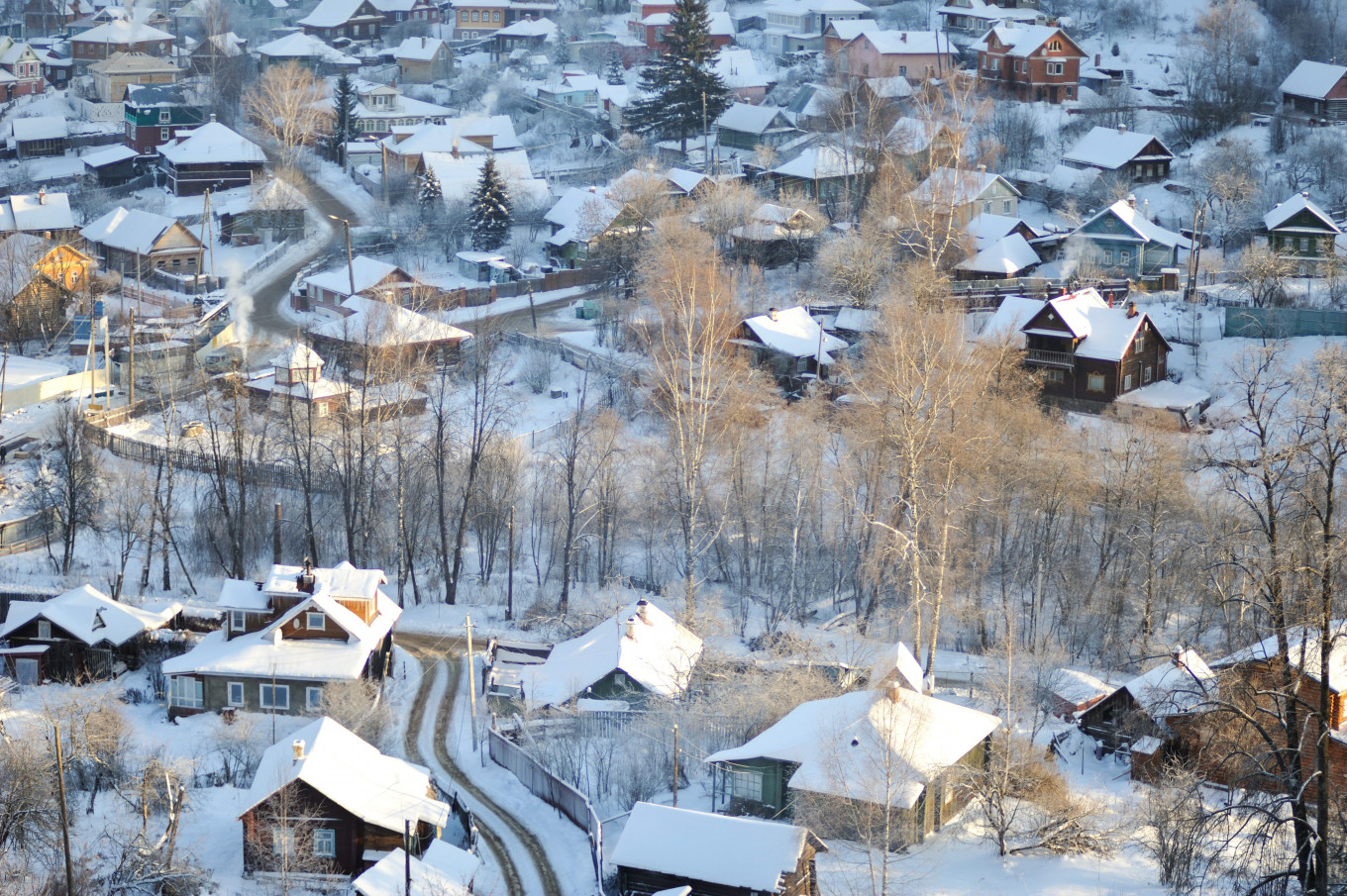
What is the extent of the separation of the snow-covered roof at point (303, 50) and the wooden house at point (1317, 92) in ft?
163

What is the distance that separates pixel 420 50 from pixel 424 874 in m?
72.6

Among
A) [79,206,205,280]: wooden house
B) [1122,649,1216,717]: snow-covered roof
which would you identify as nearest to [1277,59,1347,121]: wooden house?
[1122,649,1216,717]: snow-covered roof

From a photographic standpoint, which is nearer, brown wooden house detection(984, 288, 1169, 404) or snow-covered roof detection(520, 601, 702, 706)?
snow-covered roof detection(520, 601, 702, 706)

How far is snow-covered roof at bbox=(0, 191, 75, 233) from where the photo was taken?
7025 centimetres

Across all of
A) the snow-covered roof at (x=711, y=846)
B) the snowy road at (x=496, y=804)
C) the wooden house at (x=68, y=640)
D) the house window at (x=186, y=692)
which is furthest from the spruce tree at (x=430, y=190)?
the snow-covered roof at (x=711, y=846)

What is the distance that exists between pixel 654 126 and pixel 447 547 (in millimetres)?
35460

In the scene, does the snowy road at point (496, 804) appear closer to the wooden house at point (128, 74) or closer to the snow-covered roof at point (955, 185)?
the snow-covered roof at point (955, 185)

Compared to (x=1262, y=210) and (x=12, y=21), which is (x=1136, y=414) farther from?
(x=12, y=21)

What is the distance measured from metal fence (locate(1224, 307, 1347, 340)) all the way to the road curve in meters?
29.5

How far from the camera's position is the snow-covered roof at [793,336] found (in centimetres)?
5328

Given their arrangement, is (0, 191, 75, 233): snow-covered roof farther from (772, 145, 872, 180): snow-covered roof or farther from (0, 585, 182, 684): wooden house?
(0, 585, 182, 684): wooden house

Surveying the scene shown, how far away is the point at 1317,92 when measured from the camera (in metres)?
72.0

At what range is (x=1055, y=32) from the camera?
76.9 m

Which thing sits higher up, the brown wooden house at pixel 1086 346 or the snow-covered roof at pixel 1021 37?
the snow-covered roof at pixel 1021 37
